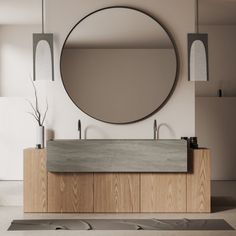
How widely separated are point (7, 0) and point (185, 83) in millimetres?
2375

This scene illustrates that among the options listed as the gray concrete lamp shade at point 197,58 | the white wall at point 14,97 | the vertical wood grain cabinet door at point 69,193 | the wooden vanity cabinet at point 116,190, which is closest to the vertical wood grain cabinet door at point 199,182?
the wooden vanity cabinet at point 116,190

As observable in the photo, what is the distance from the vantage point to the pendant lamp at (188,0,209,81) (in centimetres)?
579

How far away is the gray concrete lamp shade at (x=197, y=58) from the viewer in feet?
19.0

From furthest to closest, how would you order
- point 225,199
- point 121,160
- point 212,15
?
1. point 212,15
2. point 225,199
3. point 121,160

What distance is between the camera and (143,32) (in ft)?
18.9

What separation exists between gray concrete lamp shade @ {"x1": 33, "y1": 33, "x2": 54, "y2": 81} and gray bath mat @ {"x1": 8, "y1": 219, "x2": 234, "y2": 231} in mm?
1559

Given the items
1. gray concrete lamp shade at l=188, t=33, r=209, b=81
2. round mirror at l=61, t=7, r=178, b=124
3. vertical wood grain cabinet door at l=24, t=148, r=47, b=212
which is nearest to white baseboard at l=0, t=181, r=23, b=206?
vertical wood grain cabinet door at l=24, t=148, r=47, b=212

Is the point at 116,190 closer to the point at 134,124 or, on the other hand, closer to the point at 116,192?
the point at 116,192

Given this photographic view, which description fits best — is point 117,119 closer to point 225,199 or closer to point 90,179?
point 90,179

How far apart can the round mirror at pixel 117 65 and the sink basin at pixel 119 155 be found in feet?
1.36

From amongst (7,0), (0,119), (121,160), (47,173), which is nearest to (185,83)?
(121,160)

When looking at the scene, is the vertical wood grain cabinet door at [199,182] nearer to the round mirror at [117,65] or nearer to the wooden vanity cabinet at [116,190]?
the wooden vanity cabinet at [116,190]

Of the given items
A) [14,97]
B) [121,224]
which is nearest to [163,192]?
[121,224]

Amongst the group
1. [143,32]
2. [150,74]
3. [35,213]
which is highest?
[143,32]
